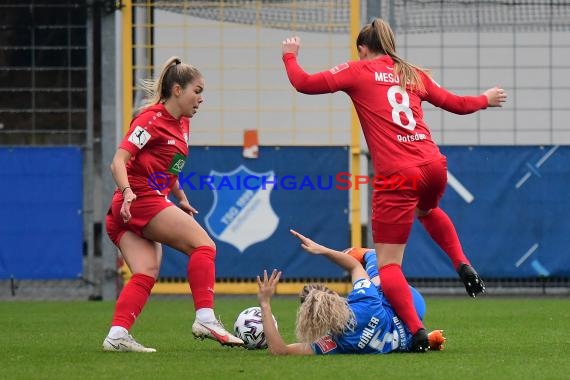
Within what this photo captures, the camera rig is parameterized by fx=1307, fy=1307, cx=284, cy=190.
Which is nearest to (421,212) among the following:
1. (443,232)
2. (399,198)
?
(443,232)

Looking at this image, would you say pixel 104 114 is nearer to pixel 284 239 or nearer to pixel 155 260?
pixel 284 239

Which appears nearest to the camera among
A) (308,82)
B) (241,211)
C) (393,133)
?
(308,82)

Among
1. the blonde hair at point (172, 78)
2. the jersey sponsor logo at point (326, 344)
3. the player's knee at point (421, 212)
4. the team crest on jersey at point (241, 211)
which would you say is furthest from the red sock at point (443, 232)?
the team crest on jersey at point (241, 211)

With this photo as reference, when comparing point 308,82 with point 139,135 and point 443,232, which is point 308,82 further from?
point 443,232

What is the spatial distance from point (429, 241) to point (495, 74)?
1.95 metres

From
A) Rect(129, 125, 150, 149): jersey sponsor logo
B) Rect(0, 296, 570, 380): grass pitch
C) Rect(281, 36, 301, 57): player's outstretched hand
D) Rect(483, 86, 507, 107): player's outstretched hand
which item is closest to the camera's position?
Rect(0, 296, 570, 380): grass pitch

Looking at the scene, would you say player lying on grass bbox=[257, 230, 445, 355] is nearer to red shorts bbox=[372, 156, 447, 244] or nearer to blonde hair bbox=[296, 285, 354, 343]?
blonde hair bbox=[296, 285, 354, 343]

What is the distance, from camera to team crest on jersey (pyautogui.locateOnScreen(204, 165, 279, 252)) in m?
13.0

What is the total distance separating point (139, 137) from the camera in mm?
7215

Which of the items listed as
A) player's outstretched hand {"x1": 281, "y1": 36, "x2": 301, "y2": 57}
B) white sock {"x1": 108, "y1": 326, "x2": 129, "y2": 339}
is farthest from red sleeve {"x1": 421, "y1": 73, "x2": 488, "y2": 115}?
white sock {"x1": 108, "y1": 326, "x2": 129, "y2": 339}

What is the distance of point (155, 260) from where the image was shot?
7.42 meters

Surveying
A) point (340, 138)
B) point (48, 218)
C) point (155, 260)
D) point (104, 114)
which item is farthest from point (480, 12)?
point (155, 260)

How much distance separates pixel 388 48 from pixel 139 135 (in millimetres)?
1451

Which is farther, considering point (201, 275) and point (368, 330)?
point (201, 275)
